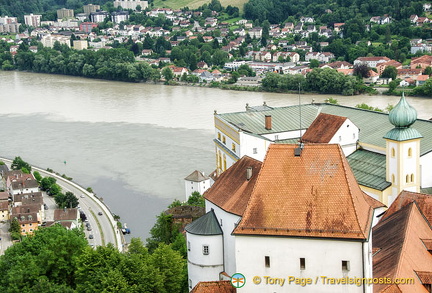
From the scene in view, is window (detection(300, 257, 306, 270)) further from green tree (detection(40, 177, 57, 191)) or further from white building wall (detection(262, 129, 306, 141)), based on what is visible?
green tree (detection(40, 177, 57, 191))

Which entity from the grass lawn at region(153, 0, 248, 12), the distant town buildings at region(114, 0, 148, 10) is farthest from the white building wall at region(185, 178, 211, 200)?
the distant town buildings at region(114, 0, 148, 10)

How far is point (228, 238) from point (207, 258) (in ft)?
1.87

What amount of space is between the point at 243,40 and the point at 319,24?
31.1 feet

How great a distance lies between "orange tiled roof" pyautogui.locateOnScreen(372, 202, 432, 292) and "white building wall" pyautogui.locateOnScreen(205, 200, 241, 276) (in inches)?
97.0

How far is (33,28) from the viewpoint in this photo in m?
113

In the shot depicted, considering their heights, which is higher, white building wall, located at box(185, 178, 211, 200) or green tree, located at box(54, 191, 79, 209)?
white building wall, located at box(185, 178, 211, 200)

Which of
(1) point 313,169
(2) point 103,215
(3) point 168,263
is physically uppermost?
(1) point 313,169

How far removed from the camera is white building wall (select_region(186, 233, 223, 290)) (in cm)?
1354

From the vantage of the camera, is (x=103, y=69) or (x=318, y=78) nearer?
(x=318, y=78)

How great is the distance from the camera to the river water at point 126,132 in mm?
28350

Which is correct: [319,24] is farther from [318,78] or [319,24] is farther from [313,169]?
[313,169]

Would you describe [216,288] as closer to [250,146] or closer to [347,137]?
[250,146]

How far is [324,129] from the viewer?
20172 millimetres

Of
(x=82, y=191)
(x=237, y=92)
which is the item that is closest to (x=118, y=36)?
(x=237, y=92)
